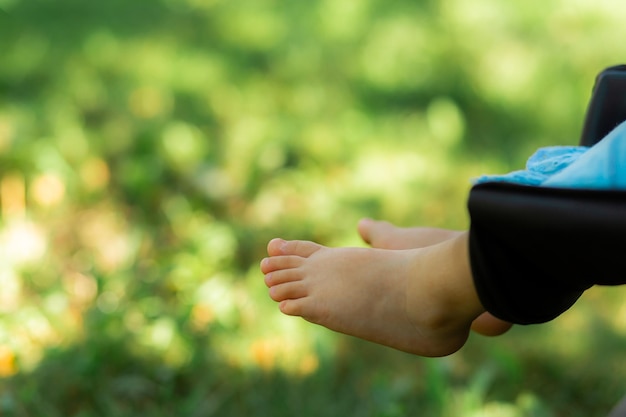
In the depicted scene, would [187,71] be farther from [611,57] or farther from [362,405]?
[362,405]

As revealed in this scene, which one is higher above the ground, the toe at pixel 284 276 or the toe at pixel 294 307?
the toe at pixel 284 276

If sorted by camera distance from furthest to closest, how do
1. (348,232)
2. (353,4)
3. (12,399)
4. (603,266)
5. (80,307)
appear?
(353,4), (348,232), (80,307), (12,399), (603,266)

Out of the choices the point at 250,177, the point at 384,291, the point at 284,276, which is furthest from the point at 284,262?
the point at 250,177

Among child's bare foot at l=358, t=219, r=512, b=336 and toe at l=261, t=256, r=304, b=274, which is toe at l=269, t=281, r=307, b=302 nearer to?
toe at l=261, t=256, r=304, b=274

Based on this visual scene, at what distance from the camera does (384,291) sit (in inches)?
47.6

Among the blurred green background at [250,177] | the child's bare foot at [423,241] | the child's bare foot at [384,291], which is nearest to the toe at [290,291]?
the child's bare foot at [384,291]

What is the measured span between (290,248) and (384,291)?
169 millimetres

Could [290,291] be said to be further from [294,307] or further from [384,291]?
[384,291]

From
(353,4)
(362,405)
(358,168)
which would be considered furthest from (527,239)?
(353,4)

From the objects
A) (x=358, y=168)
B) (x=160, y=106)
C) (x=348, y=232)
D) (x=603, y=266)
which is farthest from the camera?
(x=160, y=106)

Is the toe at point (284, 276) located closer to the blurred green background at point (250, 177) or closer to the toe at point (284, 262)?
the toe at point (284, 262)

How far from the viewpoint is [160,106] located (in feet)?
9.11

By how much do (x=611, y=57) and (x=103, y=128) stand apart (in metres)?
1.58

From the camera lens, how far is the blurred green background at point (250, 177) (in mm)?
1764
